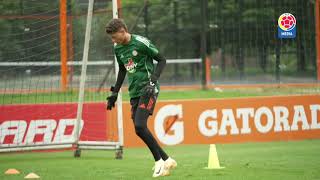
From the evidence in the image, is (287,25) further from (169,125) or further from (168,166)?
(168,166)

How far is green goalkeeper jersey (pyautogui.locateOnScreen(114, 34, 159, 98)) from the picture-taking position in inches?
387

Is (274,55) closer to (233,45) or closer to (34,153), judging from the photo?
(233,45)

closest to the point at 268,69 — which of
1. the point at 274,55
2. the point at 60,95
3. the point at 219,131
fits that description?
the point at 274,55

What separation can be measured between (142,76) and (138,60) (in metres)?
0.22

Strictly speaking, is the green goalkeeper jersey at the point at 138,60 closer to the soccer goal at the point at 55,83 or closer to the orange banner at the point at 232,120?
the soccer goal at the point at 55,83

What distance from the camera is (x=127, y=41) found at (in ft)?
32.2

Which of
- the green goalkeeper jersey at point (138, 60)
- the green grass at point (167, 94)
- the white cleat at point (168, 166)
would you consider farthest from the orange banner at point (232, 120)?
the white cleat at point (168, 166)

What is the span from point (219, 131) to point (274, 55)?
326 cm

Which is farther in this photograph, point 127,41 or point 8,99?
point 8,99

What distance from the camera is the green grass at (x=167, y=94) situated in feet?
48.0

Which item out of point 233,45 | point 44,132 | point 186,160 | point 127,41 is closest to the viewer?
point 127,41

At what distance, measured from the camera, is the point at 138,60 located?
32.3 feet

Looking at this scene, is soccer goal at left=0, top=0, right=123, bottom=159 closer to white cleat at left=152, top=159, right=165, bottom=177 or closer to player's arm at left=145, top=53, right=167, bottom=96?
player's arm at left=145, top=53, right=167, bottom=96

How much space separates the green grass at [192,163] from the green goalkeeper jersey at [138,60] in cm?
118
